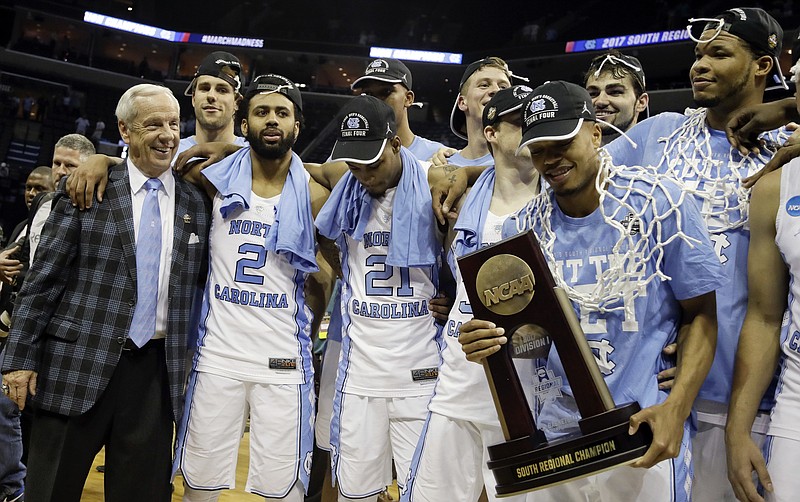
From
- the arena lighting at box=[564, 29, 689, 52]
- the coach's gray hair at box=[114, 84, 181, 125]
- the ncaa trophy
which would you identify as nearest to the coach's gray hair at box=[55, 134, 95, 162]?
the coach's gray hair at box=[114, 84, 181, 125]

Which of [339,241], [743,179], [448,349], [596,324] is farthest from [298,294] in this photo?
[743,179]

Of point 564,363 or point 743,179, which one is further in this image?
point 743,179

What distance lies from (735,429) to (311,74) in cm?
2150

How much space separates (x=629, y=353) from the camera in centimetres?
198

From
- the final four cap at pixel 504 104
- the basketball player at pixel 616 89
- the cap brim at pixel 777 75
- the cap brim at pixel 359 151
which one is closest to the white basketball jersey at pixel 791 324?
the cap brim at pixel 777 75

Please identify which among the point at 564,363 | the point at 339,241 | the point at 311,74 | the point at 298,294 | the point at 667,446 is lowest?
the point at 667,446

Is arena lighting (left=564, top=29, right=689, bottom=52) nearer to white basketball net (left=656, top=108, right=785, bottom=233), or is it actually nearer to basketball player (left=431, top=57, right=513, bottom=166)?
basketball player (left=431, top=57, right=513, bottom=166)

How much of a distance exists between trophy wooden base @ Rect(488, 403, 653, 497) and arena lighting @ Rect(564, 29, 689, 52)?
549 inches

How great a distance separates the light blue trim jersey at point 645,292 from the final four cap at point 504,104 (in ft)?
2.39

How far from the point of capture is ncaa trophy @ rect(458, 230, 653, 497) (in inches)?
69.2

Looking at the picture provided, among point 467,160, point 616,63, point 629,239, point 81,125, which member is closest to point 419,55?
point 81,125

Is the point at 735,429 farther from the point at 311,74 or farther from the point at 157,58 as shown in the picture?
the point at 157,58

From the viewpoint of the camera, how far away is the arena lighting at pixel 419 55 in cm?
1997

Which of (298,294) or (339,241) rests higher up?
(339,241)
